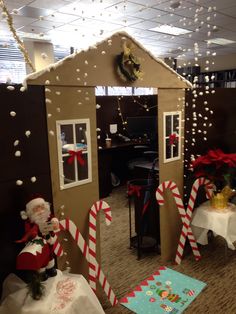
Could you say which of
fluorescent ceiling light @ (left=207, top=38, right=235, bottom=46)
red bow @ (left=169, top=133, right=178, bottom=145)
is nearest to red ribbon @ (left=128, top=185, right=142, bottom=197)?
red bow @ (left=169, top=133, right=178, bottom=145)

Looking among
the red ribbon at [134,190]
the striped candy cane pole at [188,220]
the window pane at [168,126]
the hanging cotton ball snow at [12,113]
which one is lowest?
the striped candy cane pole at [188,220]

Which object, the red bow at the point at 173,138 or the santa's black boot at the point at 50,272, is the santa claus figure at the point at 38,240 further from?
the red bow at the point at 173,138

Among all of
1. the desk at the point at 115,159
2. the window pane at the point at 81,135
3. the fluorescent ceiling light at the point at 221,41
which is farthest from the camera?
the fluorescent ceiling light at the point at 221,41

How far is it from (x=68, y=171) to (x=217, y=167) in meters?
1.43

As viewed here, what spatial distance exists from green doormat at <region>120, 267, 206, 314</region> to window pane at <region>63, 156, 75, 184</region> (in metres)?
1.09

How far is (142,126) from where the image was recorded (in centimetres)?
510

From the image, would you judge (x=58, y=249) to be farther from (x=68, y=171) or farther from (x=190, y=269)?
(x=190, y=269)

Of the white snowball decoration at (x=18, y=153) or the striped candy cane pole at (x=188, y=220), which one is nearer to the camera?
the white snowball decoration at (x=18, y=153)

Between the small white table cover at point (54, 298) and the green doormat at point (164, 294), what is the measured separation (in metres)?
0.71

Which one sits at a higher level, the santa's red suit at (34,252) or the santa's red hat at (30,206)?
the santa's red hat at (30,206)

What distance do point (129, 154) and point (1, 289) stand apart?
3.93m

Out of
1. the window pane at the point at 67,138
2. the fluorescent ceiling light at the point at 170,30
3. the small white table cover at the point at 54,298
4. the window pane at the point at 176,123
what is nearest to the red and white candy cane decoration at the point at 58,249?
the small white table cover at the point at 54,298

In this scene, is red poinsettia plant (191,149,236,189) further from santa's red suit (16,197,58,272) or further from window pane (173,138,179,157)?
santa's red suit (16,197,58,272)

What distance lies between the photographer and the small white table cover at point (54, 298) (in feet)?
4.41
